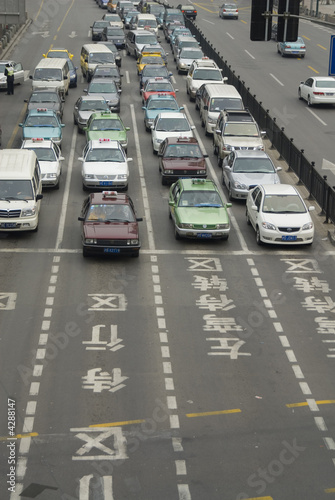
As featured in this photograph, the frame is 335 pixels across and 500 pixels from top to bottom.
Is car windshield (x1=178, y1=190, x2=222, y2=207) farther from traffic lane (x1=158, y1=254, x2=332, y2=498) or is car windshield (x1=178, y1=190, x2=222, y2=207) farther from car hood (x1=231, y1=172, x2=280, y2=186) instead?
traffic lane (x1=158, y1=254, x2=332, y2=498)

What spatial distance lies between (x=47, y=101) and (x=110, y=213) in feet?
57.3

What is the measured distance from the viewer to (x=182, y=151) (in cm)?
3594

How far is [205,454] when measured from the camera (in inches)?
632

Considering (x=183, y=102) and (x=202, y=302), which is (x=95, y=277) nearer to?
(x=202, y=302)

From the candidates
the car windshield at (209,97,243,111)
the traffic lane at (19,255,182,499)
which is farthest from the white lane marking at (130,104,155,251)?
the car windshield at (209,97,243,111)

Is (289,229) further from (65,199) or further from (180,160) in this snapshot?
(65,199)

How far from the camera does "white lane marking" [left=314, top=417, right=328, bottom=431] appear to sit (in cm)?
1709

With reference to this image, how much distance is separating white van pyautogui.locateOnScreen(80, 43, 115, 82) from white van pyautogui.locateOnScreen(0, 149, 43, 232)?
24.9 metres

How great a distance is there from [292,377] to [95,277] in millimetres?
7837

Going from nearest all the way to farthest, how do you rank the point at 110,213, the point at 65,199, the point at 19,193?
the point at 110,213 → the point at 19,193 → the point at 65,199

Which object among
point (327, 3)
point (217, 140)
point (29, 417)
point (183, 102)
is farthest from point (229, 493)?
point (327, 3)

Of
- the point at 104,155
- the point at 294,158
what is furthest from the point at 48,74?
the point at 294,158

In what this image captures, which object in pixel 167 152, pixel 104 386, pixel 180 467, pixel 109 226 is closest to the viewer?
pixel 180 467

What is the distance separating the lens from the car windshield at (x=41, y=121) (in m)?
39.5
